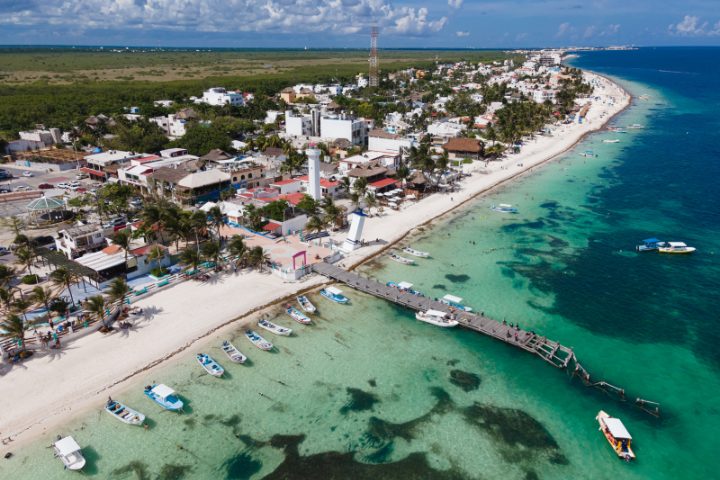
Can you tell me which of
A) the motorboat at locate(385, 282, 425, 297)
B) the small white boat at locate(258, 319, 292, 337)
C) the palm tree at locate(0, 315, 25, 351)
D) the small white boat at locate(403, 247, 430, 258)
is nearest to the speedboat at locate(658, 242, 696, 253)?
the small white boat at locate(403, 247, 430, 258)

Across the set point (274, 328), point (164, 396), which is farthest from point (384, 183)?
point (164, 396)

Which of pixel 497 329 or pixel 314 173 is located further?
pixel 314 173

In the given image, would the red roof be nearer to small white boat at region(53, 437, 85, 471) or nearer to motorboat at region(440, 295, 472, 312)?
motorboat at region(440, 295, 472, 312)

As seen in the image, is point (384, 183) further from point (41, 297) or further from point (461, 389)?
point (41, 297)

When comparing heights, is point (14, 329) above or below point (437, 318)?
→ above

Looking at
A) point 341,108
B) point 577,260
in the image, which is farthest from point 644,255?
point 341,108

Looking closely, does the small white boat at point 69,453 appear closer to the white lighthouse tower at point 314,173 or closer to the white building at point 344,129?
the white lighthouse tower at point 314,173

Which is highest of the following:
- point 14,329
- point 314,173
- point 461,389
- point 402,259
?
point 314,173
